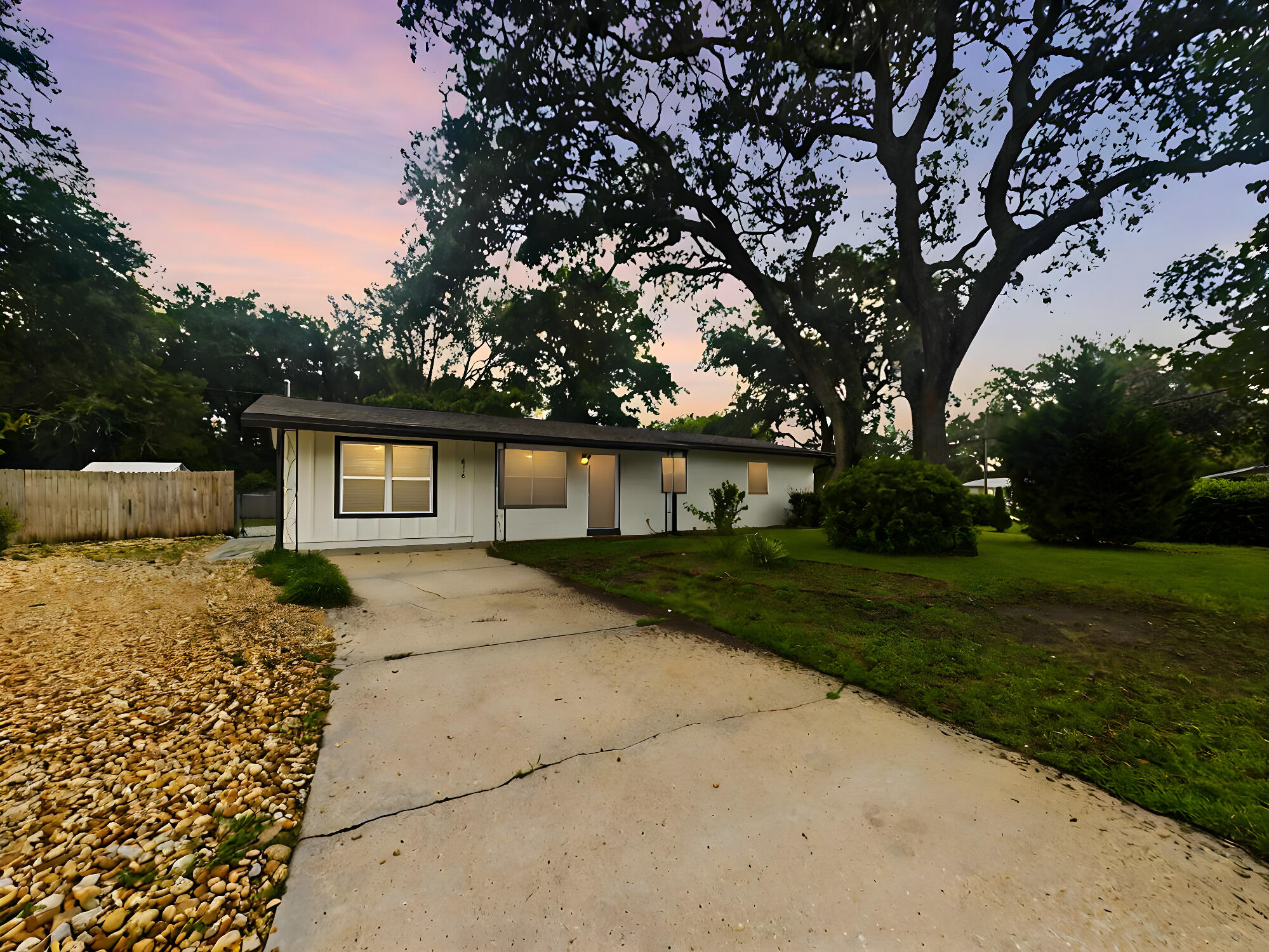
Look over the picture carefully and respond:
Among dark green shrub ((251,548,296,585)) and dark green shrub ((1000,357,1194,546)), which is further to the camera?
dark green shrub ((1000,357,1194,546))

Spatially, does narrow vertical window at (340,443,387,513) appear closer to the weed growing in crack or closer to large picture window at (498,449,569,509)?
large picture window at (498,449,569,509)

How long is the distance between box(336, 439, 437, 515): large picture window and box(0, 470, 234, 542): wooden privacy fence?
6019 mm

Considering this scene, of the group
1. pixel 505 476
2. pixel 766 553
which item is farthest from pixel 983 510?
pixel 505 476

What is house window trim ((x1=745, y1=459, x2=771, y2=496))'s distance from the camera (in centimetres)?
1383

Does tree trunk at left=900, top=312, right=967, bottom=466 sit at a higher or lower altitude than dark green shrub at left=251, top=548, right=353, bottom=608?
higher

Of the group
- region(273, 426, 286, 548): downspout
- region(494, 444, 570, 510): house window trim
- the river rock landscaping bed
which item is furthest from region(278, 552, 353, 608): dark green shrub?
region(494, 444, 570, 510): house window trim

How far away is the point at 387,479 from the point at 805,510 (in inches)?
449

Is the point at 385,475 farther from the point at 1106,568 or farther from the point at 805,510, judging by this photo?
the point at 1106,568

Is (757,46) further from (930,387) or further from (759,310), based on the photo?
(759,310)

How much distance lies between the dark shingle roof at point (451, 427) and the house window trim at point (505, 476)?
362 millimetres

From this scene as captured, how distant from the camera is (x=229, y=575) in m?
6.25

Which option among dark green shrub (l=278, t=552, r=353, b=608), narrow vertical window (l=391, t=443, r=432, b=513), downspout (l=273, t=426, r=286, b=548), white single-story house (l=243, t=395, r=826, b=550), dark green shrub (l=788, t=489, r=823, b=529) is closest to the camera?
dark green shrub (l=278, t=552, r=353, b=608)

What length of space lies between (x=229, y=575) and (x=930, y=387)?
15.5 m

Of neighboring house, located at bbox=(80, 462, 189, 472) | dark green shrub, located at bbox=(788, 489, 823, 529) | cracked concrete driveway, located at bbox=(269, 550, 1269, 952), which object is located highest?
neighboring house, located at bbox=(80, 462, 189, 472)
